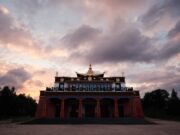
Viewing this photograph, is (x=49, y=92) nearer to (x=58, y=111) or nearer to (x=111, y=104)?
(x=58, y=111)

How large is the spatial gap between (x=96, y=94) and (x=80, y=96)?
3279 millimetres

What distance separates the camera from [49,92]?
35.9 m

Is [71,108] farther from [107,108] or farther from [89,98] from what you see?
[107,108]

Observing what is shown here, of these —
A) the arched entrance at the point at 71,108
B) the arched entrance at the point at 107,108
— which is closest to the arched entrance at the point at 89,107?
the arched entrance at the point at 71,108

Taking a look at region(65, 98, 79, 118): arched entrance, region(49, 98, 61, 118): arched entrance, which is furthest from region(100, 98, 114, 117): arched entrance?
region(49, 98, 61, 118): arched entrance

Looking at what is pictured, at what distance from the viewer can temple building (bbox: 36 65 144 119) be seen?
36.0 m

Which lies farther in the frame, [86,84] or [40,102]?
[86,84]

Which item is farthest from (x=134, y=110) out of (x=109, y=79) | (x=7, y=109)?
(x=7, y=109)

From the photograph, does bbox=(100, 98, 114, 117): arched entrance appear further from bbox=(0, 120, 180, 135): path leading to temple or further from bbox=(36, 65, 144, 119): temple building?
bbox=(0, 120, 180, 135): path leading to temple

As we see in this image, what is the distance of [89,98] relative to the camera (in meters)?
37.6

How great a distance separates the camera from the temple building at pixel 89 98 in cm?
3603

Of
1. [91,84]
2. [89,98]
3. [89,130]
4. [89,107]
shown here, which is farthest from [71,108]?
[89,130]

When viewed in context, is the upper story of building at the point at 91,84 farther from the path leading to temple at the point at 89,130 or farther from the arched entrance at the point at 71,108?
the path leading to temple at the point at 89,130

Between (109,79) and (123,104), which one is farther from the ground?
(109,79)
